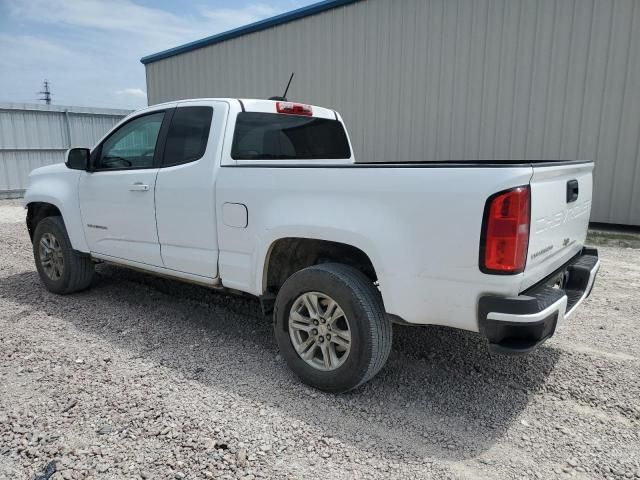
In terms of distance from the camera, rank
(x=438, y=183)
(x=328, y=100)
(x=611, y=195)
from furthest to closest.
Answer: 1. (x=328, y=100)
2. (x=611, y=195)
3. (x=438, y=183)

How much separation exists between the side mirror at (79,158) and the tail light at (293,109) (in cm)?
186

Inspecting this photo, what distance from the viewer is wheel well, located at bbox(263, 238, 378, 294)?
3271 mm

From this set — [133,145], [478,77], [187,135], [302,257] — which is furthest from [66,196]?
[478,77]

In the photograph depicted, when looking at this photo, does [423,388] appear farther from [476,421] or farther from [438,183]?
[438,183]

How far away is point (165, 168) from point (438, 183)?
7.51 feet

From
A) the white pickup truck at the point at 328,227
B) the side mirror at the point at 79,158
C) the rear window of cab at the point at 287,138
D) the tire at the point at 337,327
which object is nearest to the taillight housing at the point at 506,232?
the white pickup truck at the point at 328,227

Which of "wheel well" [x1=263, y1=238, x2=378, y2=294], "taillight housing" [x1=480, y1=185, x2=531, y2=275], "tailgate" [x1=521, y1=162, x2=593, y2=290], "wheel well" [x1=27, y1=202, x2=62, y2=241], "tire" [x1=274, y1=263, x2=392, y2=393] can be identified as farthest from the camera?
"wheel well" [x1=27, y1=202, x2=62, y2=241]

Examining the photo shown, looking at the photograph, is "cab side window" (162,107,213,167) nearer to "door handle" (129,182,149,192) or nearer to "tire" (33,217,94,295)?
"door handle" (129,182,149,192)

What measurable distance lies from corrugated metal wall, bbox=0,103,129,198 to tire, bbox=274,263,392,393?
15.4 meters

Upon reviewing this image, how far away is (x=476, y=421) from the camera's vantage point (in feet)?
9.23

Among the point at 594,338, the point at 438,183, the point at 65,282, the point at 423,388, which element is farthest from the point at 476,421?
the point at 65,282

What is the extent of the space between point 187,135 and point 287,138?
80 cm

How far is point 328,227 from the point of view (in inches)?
115

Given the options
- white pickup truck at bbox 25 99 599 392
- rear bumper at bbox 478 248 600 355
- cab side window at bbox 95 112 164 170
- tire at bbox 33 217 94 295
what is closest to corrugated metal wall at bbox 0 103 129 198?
tire at bbox 33 217 94 295
